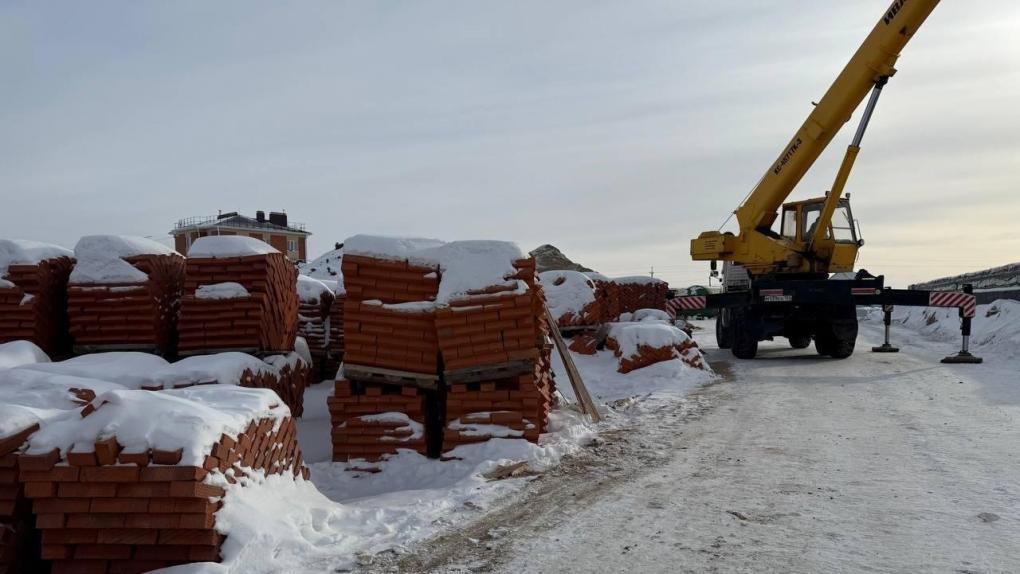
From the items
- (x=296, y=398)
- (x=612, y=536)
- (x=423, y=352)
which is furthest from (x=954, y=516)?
(x=296, y=398)

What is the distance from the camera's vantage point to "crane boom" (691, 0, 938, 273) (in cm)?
1300

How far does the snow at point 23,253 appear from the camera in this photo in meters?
8.68

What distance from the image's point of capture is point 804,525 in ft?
15.4

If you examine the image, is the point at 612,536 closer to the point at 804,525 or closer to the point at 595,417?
the point at 804,525

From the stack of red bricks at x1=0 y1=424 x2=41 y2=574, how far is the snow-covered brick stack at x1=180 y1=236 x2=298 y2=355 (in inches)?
174

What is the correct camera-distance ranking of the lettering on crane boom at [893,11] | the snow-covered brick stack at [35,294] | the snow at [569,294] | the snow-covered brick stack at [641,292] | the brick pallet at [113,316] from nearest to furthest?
the snow-covered brick stack at [35,294], the brick pallet at [113,316], the lettering on crane boom at [893,11], the snow at [569,294], the snow-covered brick stack at [641,292]

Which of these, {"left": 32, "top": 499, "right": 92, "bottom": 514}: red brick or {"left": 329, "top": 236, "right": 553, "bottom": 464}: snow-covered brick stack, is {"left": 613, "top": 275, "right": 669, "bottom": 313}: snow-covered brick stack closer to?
{"left": 329, "top": 236, "right": 553, "bottom": 464}: snow-covered brick stack

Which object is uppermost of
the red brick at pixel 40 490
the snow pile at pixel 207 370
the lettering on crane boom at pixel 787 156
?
the lettering on crane boom at pixel 787 156

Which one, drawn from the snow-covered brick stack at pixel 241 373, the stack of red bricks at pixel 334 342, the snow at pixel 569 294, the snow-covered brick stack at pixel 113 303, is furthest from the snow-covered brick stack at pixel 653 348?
the snow-covered brick stack at pixel 113 303

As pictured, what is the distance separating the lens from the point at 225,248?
8.99 metres

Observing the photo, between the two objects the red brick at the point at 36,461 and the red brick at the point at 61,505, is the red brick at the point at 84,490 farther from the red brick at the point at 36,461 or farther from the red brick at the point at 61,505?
the red brick at the point at 36,461

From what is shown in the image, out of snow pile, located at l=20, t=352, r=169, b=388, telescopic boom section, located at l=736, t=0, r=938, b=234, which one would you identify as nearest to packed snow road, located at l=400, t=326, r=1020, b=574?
snow pile, located at l=20, t=352, r=169, b=388

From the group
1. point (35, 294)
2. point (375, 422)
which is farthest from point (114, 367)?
point (375, 422)

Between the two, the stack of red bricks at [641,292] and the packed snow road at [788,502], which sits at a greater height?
the stack of red bricks at [641,292]
